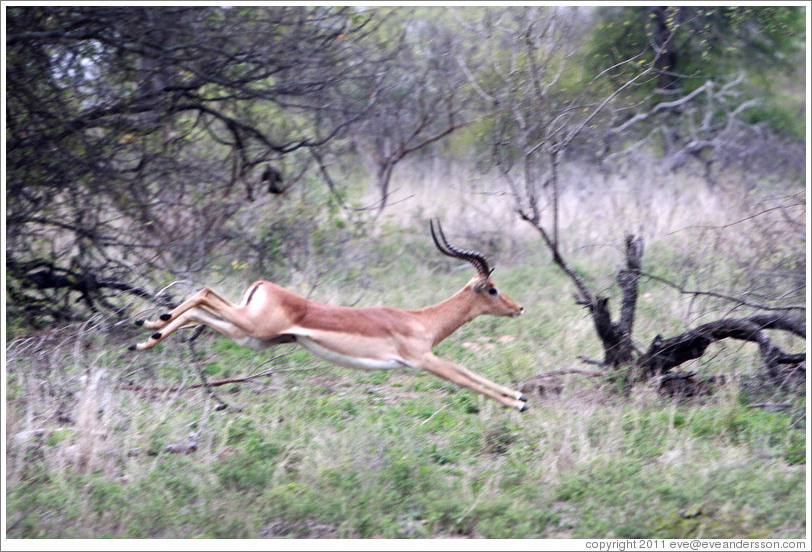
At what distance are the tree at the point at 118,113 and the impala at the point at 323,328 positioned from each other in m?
1.92

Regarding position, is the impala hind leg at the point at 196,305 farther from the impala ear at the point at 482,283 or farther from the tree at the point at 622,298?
the tree at the point at 622,298

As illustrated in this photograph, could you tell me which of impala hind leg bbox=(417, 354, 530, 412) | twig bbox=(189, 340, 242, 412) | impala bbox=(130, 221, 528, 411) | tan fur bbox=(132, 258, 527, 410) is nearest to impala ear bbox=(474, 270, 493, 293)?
impala bbox=(130, 221, 528, 411)

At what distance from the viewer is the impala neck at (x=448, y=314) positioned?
5.64 m

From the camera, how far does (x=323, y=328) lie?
512 cm

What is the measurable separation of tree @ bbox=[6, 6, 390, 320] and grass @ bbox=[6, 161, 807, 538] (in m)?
0.90

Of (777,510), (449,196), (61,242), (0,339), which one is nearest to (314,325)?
(0,339)

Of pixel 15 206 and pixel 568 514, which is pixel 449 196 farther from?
pixel 568 514

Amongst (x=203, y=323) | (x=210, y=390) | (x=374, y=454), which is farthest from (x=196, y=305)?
(x=374, y=454)

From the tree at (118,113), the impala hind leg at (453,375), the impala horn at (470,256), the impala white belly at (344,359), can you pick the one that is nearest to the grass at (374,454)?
the impala hind leg at (453,375)

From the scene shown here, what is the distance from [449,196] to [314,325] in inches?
292

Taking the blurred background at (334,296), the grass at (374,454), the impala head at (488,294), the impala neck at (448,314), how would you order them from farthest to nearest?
the impala head at (488,294)
the impala neck at (448,314)
the blurred background at (334,296)
the grass at (374,454)

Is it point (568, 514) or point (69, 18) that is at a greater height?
point (69, 18)

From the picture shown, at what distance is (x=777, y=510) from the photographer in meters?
4.47

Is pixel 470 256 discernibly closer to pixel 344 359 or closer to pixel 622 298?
pixel 344 359
